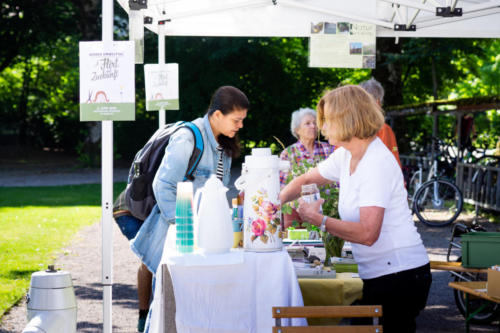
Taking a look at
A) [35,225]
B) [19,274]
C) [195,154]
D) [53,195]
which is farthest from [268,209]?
[53,195]

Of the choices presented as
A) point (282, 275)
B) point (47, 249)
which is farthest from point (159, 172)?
point (47, 249)

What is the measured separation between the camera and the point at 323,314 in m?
2.71

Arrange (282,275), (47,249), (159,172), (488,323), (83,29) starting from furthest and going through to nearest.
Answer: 1. (83,29)
2. (47,249)
3. (488,323)
4. (159,172)
5. (282,275)

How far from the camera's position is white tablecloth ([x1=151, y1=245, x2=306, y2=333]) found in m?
2.81

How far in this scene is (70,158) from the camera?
29.3 m

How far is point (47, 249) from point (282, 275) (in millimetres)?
7152

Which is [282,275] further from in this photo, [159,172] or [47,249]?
[47,249]

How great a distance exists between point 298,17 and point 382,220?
154 inches

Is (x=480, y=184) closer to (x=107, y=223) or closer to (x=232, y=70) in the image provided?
Answer: (x=107, y=223)

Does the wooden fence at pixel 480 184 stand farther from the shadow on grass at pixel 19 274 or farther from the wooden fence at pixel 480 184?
the shadow on grass at pixel 19 274

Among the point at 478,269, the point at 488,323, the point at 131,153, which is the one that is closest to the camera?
the point at 478,269

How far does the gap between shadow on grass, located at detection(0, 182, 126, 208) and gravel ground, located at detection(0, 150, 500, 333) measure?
10.7 feet

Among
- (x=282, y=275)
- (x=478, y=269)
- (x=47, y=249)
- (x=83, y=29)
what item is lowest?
(x=47, y=249)

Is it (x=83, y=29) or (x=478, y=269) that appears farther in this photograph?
(x=83, y=29)
